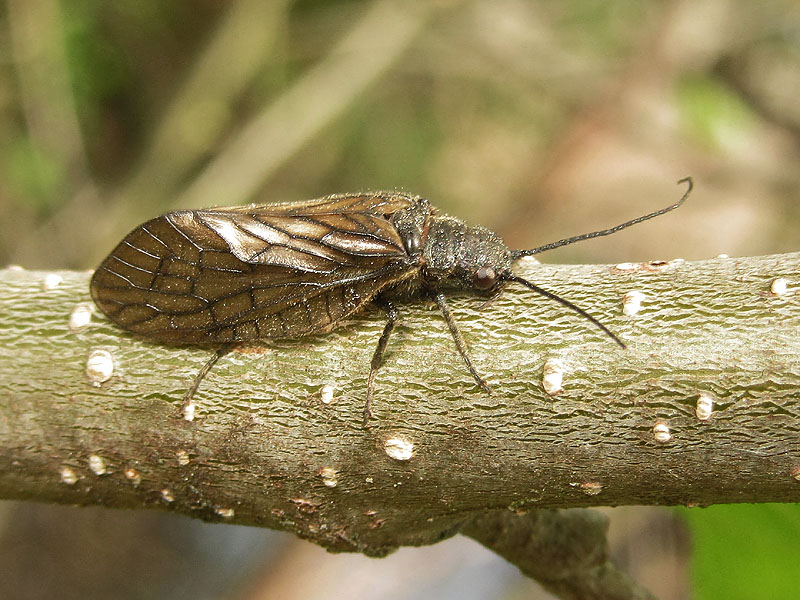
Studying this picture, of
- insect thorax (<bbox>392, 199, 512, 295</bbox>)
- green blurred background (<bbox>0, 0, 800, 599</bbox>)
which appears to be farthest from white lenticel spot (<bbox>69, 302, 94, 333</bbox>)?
green blurred background (<bbox>0, 0, 800, 599</bbox>)

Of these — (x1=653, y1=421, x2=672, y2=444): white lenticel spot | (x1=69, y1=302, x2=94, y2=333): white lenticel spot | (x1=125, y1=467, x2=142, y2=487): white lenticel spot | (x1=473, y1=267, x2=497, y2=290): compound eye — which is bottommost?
(x1=125, y1=467, x2=142, y2=487): white lenticel spot

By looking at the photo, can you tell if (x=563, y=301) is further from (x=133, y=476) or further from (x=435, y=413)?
(x=133, y=476)

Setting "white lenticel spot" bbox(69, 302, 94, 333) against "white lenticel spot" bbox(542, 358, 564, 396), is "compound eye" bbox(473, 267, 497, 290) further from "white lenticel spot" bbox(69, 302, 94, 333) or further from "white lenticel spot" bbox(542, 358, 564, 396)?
"white lenticel spot" bbox(69, 302, 94, 333)

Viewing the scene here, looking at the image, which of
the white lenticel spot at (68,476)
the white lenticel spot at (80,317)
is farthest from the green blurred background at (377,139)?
the white lenticel spot at (80,317)

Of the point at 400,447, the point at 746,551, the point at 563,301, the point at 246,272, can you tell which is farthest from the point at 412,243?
the point at 746,551

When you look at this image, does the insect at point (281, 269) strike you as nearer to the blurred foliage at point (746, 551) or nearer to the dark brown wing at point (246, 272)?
the dark brown wing at point (246, 272)
